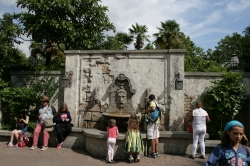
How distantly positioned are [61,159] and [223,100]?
534 centimetres

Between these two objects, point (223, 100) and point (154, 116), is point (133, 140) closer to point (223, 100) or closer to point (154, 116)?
point (154, 116)

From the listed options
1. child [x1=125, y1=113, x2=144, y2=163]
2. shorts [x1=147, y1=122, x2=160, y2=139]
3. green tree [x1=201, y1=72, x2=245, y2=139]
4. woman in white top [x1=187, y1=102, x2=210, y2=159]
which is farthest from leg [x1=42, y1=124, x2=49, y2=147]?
green tree [x1=201, y1=72, x2=245, y2=139]

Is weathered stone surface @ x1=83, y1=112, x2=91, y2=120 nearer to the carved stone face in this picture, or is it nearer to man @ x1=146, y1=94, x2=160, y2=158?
the carved stone face

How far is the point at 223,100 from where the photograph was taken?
7.26 m

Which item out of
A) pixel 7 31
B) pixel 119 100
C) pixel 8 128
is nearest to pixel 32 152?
pixel 8 128

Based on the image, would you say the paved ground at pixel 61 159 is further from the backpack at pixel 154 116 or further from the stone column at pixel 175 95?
the stone column at pixel 175 95

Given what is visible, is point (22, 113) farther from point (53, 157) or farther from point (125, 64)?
point (125, 64)

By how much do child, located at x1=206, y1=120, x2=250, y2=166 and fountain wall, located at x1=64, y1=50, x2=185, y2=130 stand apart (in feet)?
16.7

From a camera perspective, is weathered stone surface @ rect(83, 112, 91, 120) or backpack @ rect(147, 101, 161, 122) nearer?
backpack @ rect(147, 101, 161, 122)

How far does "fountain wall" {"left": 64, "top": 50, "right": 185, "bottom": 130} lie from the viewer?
25.9 ft

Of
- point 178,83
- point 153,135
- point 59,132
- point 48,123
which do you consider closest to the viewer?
point 153,135

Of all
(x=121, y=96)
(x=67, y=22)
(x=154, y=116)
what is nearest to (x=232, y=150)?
(x=154, y=116)

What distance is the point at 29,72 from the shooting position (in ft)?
29.9

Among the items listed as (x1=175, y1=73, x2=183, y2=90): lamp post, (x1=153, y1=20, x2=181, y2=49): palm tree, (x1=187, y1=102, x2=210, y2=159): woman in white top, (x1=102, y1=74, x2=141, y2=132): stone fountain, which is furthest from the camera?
(x1=153, y1=20, x2=181, y2=49): palm tree
